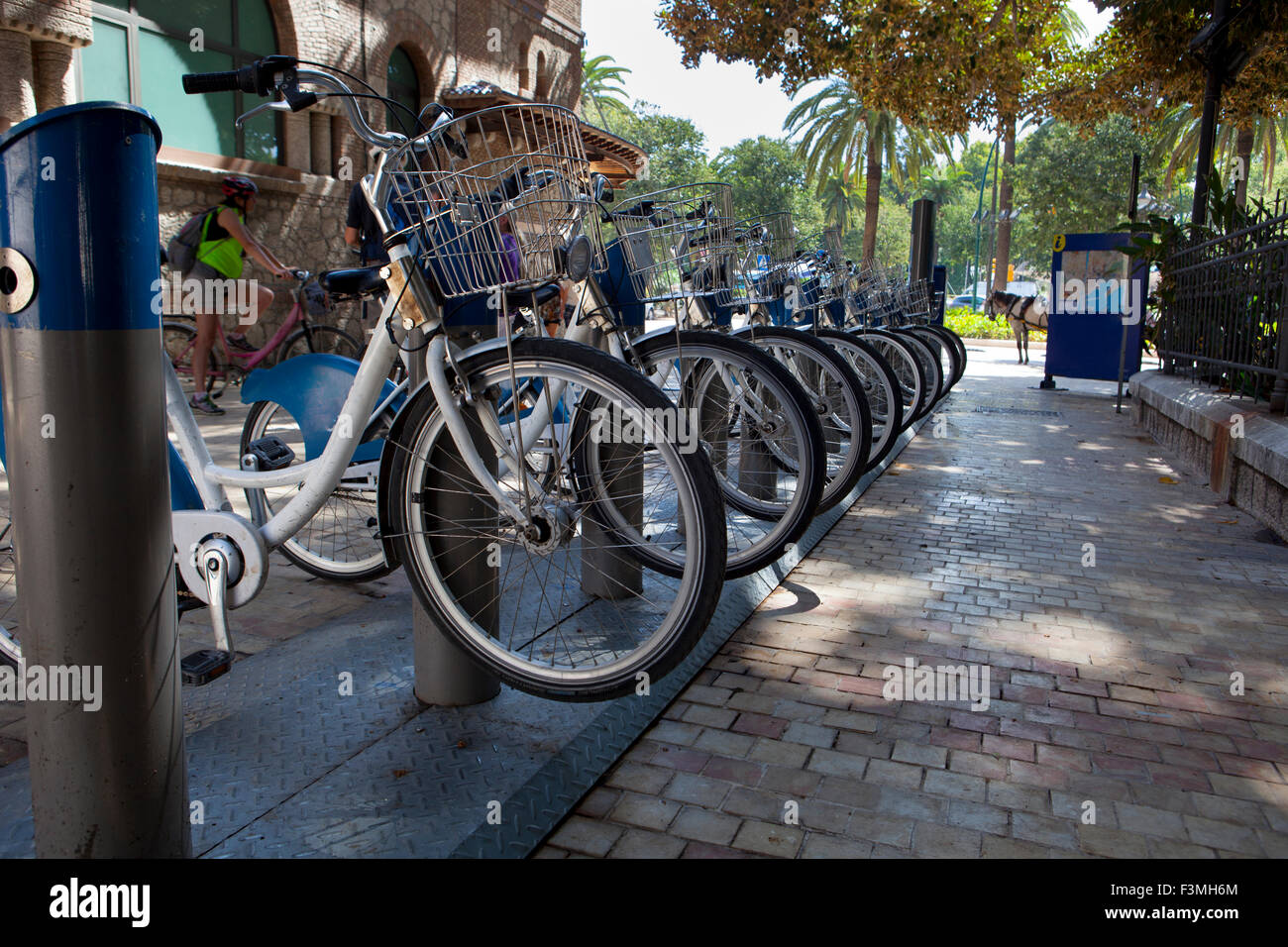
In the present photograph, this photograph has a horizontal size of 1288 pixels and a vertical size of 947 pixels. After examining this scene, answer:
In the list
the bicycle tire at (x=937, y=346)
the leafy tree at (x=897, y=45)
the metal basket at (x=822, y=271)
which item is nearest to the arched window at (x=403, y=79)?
the leafy tree at (x=897, y=45)

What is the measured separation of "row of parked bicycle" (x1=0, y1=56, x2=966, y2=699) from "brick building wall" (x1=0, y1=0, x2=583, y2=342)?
8.10 m

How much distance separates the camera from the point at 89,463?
5.24 ft

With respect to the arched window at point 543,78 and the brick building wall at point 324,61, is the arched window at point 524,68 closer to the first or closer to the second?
the brick building wall at point 324,61

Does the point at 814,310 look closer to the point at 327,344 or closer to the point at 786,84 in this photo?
the point at 327,344

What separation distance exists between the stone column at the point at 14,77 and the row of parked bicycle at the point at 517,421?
299 inches

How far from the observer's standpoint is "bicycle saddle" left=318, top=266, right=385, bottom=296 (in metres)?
2.69

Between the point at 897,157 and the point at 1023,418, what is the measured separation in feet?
83.5

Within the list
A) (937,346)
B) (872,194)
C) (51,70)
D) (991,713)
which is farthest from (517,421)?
(872,194)

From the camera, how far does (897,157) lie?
109 feet

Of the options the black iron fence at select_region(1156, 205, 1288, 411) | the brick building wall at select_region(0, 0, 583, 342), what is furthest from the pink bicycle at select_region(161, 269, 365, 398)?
the black iron fence at select_region(1156, 205, 1288, 411)

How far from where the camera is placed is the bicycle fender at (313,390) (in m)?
3.67

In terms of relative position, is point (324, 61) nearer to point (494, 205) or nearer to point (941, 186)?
point (494, 205)

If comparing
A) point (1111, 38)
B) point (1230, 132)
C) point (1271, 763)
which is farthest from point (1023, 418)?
point (1230, 132)

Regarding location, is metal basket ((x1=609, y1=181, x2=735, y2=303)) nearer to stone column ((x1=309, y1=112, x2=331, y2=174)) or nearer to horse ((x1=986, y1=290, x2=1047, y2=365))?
stone column ((x1=309, y1=112, x2=331, y2=174))
